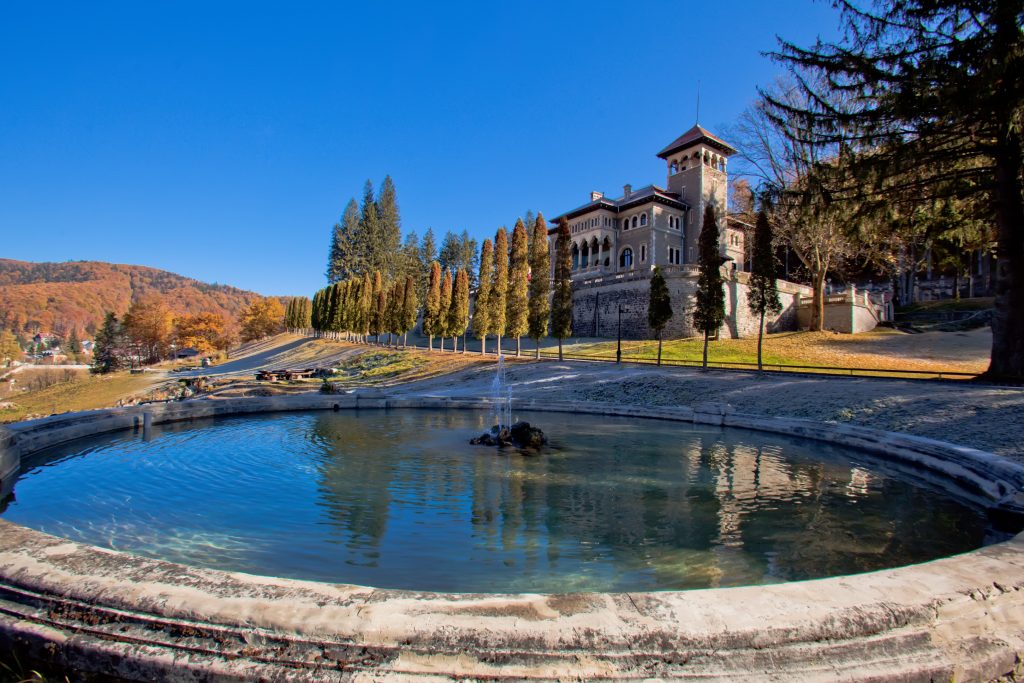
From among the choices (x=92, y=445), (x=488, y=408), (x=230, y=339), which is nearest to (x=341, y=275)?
(x=230, y=339)

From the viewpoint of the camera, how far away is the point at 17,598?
104 inches

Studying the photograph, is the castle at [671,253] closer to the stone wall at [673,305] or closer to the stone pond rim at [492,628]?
the stone wall at [673,305]

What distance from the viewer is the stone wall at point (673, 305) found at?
3759 cm

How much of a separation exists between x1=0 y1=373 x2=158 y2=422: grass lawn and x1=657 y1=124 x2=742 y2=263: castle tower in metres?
51.8

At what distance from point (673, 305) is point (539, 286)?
1178 centimetres

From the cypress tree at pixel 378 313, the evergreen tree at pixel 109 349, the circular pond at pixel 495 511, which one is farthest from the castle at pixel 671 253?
the evergreen tree at pixel 109 349

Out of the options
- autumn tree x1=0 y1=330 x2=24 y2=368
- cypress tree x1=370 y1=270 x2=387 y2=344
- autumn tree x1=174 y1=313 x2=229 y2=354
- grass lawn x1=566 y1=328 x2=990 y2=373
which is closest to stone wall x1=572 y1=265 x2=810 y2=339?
grass lawn x1=566 y1=328 x2=990 y2=373

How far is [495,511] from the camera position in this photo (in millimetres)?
6449

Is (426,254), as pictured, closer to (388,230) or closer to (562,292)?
(388,230)

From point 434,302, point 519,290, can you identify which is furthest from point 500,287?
point 434,302

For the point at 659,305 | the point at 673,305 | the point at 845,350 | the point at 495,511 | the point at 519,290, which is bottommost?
the point at 495,511

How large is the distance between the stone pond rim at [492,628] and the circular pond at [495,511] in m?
1.76

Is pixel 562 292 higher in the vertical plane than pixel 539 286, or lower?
lower

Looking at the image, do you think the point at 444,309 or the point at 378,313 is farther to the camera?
the point at 378,313
